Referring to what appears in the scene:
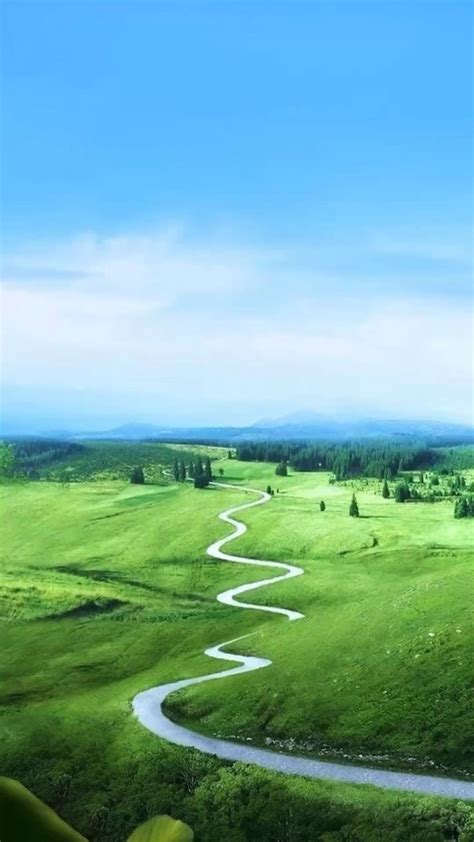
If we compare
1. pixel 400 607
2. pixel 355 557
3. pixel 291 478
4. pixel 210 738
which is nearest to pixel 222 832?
pixel 210 738

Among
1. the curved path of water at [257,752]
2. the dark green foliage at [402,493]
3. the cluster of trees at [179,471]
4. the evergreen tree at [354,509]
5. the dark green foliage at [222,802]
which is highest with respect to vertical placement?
the cluster of trees at [179,471]

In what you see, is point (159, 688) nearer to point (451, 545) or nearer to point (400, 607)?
Answer: point (400, 607)

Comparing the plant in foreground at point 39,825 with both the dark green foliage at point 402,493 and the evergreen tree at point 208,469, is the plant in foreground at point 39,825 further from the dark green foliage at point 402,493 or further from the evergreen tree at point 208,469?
the evergreen tree at point 208,469

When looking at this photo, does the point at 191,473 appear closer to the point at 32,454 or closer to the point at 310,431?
the point at 32,454

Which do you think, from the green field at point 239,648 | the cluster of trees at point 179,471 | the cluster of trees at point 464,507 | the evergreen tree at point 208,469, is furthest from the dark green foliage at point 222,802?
the cluster of trees at point 179,471

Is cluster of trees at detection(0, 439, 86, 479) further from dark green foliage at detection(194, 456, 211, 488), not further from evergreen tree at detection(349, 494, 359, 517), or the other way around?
evergreen tree at detection(349, 494, 359, 517)

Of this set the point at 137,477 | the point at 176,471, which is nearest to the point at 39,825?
the point at 176,471
